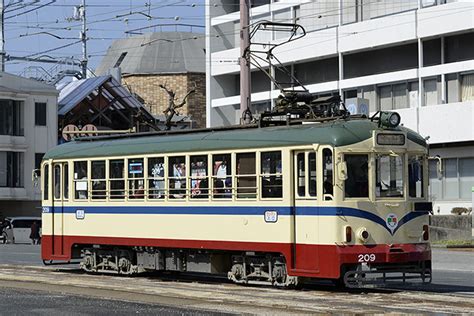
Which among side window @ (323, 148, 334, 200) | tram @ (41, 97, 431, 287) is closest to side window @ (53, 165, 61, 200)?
tram @ (41, 97, 431, 287)

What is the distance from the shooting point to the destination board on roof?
794 inches

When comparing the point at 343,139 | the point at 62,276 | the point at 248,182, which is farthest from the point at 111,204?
the point at 343,139

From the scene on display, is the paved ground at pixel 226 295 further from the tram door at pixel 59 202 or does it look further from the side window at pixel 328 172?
the side window at pixel 328 172

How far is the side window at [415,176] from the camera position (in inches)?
805

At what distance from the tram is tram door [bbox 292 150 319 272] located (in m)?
0.02

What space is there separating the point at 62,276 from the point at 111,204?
194cm

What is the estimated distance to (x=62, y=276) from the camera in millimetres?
24750

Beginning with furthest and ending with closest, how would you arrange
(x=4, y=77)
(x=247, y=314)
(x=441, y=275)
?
(x=4, y=77) → (x=441, y=275) → (x=247, y=314)

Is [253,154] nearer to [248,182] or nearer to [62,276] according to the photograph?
[248,182]

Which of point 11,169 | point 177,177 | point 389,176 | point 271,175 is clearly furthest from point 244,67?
point 11,169

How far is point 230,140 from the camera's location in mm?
21688

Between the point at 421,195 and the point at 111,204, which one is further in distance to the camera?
the point at 111,204

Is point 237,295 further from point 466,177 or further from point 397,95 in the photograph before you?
point 397,95

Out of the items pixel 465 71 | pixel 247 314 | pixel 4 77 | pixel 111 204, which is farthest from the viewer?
pixel 4 77
